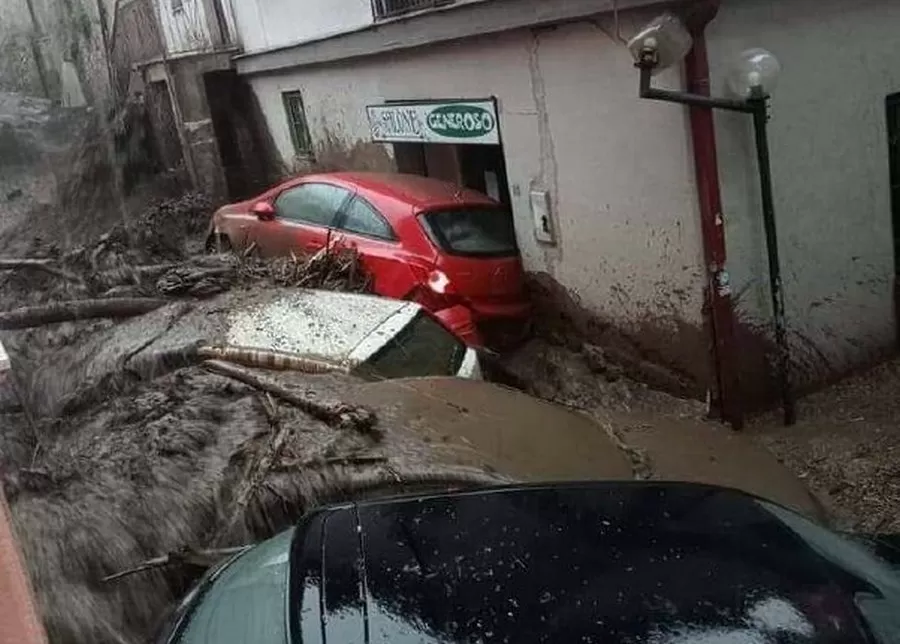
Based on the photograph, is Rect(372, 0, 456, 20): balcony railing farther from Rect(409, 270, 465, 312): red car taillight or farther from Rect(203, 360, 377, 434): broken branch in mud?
Rect(203, 360, 377, 434): broken branch in mud

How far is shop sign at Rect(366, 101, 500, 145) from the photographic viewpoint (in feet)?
29.5

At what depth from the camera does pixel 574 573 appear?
2559mm

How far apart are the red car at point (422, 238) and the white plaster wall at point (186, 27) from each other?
7.52 m

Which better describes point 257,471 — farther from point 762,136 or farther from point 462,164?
point 462,164

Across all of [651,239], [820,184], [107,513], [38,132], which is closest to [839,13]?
[820,184]

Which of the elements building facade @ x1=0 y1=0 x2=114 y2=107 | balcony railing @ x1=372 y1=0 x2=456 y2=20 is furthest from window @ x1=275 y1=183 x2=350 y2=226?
building facade @ x1=0 y1=0 x2=114 y2=107

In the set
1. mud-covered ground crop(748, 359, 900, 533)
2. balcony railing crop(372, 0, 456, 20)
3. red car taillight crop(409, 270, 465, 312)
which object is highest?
balcony railing crop(372, 0, 456, 20)

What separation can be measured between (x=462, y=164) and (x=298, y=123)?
4752mm

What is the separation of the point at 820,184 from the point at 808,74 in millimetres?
776

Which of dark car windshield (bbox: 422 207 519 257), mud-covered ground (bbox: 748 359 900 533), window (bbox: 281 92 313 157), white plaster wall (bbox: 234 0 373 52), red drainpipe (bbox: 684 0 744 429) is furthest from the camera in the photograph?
window (bbox: 281 92 313 157)

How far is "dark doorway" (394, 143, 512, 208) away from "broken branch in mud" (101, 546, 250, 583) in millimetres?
5492

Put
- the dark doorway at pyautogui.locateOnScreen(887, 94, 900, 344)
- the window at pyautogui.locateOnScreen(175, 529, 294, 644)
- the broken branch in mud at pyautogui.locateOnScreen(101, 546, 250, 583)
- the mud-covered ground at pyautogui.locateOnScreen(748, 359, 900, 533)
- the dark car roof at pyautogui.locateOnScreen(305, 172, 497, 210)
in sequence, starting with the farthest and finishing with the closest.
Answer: the dark car roof at pyautogui.locateOnScreen(305, 172, 497, 210) → the dark doorway at pyautogui.locateOnScreen(887, 94, 900, 344) → the mud-covered ground at pyautogui.locateOnScreen(748, 359, 900, 533) → the broken branch in mud at pyautogui.locateOnScreen(101, 546, 250, 583) → the window at pyautogui.locateOnScreen(175, 529, 294, 644)

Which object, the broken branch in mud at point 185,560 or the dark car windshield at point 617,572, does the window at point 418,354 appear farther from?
the dark car windshield at point 617,572

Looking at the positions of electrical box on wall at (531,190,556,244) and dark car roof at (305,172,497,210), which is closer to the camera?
electrical box on wall at (531,190,556,244)
